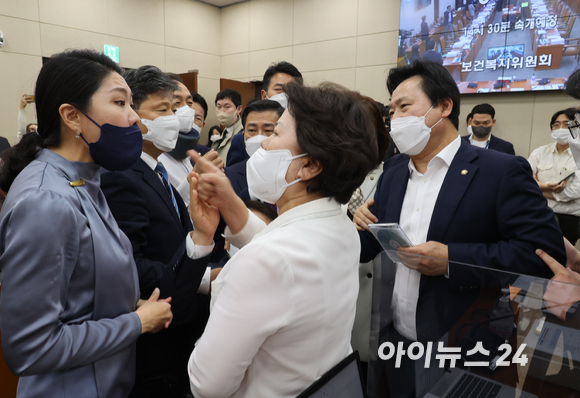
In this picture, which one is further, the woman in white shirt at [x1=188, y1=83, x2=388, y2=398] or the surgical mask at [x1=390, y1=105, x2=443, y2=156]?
the surgical mask at [x1=390, y1=105, x2=443, y2=156]

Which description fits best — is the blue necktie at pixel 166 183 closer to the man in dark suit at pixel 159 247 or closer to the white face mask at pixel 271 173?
the man in dark suit at pixel 159 247

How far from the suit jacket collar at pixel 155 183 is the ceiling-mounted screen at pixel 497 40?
4.69 m

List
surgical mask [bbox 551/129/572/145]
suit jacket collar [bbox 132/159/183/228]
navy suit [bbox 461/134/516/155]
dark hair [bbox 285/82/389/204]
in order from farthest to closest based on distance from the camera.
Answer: navy suit [bbox 461/134/516/155]
surgical mask [bbox 551/129/572/145]
suit jacket collar [bbox 132/159/183/228]
dark hair [bbox 285/82/389/204]

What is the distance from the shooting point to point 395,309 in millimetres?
1185

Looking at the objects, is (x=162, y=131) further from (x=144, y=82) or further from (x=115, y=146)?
(x=115, y=146)

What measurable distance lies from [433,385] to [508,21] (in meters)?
5.58

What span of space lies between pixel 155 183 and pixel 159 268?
0.37 metres

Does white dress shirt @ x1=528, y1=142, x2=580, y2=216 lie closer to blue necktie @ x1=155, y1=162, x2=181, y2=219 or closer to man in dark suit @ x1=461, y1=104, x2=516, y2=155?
man in dark suit @ x1=461, y1=104, x2=516, y2=155

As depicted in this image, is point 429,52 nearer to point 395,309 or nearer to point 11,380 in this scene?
point 395,309

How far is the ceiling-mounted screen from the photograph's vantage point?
486 centimetres

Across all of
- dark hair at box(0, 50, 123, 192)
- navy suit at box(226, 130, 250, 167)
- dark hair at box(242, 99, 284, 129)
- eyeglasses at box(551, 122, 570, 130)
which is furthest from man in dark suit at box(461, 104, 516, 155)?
dark hair at box(0, 50, 123, 192)

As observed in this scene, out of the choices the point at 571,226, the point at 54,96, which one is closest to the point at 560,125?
the point at 571,226

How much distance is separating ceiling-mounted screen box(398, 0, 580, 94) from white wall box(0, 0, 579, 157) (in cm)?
28

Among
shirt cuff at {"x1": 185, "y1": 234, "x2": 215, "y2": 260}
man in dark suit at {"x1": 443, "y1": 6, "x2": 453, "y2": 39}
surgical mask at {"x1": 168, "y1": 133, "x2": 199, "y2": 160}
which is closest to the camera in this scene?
shirt cuff at {"x1": 185, "y1": 234, "x2": 215, "y2": 260}
